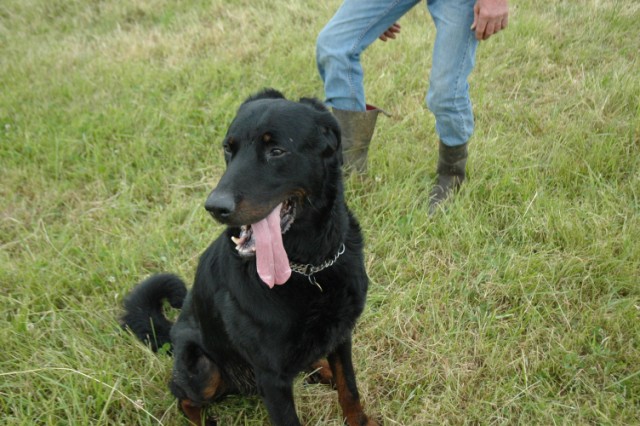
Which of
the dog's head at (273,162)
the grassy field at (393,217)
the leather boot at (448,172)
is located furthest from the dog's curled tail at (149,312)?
the leather boot at (448,172)

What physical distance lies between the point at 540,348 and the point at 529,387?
0.76 feet

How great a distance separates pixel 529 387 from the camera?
2.26 meters

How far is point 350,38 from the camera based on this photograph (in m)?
3.11

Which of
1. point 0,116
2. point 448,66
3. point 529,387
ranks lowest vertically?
point 529,387

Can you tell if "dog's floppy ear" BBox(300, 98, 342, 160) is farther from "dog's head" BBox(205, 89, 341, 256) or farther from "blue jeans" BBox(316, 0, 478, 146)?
"blue jeans" BBox(316, 0, 478, 146)

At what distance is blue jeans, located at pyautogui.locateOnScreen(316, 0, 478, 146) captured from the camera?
113 inches

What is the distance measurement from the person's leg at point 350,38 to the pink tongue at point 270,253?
63.4 inches

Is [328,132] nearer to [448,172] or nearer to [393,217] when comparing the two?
[393,217]

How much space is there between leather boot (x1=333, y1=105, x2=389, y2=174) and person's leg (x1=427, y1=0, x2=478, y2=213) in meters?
0.46

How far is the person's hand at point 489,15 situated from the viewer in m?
2.63

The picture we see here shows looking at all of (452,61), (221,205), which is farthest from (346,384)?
(452,61)

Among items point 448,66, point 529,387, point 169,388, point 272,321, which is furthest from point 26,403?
point 448,66

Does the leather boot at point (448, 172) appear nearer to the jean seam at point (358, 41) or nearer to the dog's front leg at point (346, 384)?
the jean seam at point (358, 41)

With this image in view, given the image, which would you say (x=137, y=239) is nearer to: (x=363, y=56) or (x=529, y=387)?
(x=529, y=387)
